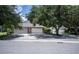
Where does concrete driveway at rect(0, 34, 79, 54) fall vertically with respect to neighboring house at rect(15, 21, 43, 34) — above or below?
below

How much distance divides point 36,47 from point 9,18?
89 cm

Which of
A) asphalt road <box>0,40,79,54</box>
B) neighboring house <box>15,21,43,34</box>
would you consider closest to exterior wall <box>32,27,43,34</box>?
neighboring house <box>15,21,43,34</box>

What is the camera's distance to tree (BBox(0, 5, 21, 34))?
5.39 m

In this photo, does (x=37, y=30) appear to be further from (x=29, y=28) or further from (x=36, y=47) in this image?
(x=36, y=47)

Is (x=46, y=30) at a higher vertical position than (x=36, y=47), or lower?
higher

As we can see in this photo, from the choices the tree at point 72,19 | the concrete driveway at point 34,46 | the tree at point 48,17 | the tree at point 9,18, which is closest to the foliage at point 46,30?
the tree at point 48,17

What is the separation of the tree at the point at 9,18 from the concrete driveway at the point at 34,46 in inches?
12.3

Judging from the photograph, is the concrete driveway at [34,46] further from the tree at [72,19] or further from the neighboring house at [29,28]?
the tree at [72,19]

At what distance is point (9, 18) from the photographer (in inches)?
215

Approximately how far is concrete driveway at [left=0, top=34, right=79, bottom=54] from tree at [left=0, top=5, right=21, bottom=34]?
312 mm

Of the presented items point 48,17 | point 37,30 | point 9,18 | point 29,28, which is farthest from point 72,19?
point 9,18

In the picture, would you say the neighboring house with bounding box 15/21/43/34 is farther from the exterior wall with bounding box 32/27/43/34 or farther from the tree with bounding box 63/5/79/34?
the tree with bounding box 63/5/79/34

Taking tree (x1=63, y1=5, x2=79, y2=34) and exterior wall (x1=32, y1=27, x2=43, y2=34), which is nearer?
tree (x1=63, y1=5, x2=79, y2=34)

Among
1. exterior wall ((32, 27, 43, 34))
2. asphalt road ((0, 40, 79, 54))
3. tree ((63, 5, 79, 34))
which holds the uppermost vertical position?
tree ((63, 5, 79, 34))
